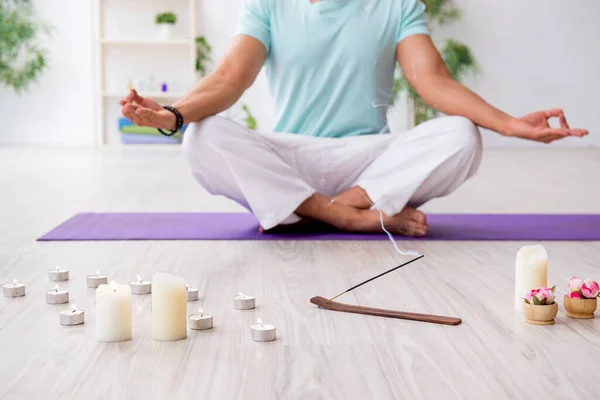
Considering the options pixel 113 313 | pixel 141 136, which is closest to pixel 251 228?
pixel 113 313

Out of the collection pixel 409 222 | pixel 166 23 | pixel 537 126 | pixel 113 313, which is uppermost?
pixel 166 23

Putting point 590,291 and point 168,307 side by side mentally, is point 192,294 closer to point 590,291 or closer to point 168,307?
point 168,307

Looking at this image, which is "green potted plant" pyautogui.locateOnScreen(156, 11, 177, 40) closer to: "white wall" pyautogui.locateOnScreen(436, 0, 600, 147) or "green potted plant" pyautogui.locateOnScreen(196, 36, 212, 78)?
"green potted plant" pyautogui.locateOnScreen(196, 36, 212, 78)

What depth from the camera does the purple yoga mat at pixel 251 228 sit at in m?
2.46

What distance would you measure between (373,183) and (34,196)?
170 centimetres

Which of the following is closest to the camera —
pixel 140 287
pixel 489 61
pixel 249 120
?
pixel 140 287

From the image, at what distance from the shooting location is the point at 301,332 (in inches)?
56.0

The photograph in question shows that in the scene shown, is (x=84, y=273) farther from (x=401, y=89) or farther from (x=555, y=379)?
(x=401, y=89)

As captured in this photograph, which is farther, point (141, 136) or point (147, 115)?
point (141, 136)

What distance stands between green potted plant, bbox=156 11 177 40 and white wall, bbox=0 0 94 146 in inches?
29.4

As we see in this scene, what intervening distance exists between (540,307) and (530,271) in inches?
4.4

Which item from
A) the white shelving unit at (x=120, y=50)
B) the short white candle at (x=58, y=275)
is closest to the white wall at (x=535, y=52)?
the white shelving unit at (x=120, y=50)

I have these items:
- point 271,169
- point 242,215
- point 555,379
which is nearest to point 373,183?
point 271,169

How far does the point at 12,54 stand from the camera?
692 cm
